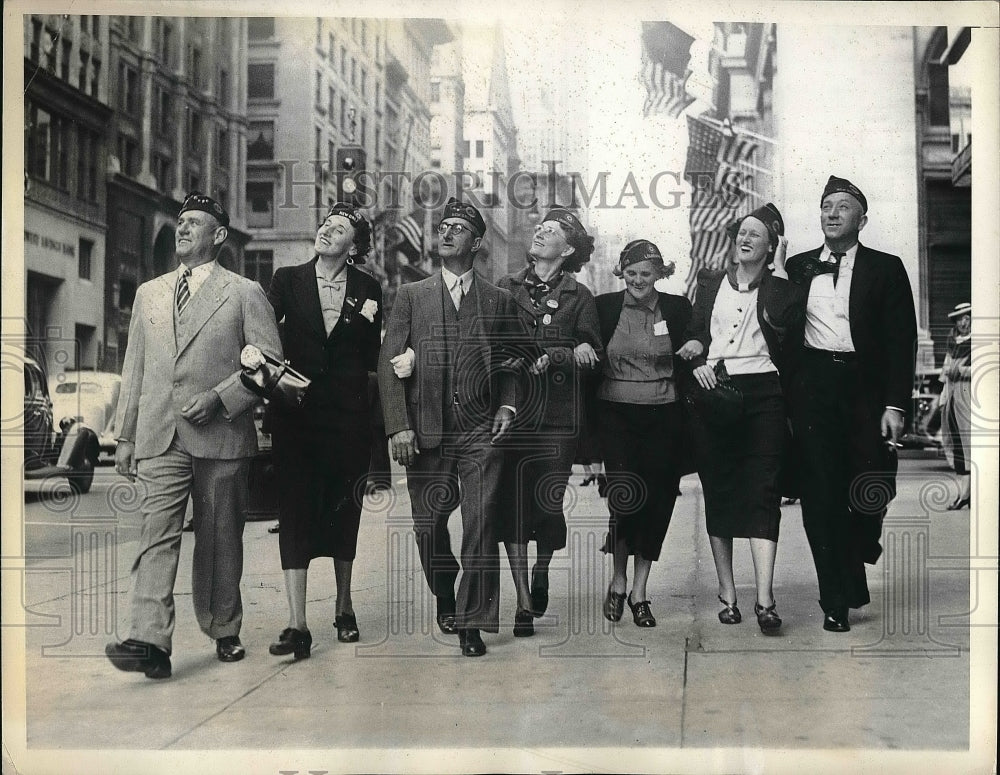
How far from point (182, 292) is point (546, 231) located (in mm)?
1791

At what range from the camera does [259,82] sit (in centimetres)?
580

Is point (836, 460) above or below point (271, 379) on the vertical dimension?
below

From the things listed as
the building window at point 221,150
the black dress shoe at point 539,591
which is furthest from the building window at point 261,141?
the black dress shoe at point 539,591

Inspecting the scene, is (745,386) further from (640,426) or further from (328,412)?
(328,412)

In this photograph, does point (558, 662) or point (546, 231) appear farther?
point (546, 231)

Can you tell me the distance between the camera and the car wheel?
5746 mm

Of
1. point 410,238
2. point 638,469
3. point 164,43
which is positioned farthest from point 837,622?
point 164,43

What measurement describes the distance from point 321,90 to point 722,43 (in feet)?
6.50

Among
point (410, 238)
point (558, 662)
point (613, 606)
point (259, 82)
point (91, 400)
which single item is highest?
point (259, 82)

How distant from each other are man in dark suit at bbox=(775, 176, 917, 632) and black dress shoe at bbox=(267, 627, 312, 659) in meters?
2.52

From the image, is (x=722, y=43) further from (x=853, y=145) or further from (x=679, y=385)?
(x=679, y=385)

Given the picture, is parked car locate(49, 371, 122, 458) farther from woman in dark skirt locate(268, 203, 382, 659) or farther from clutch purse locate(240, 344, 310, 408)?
woman in dark skirt locate(268, 203, 382, 659)

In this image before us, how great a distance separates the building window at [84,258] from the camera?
5738 millimetres

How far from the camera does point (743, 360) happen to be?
19.0 feet
